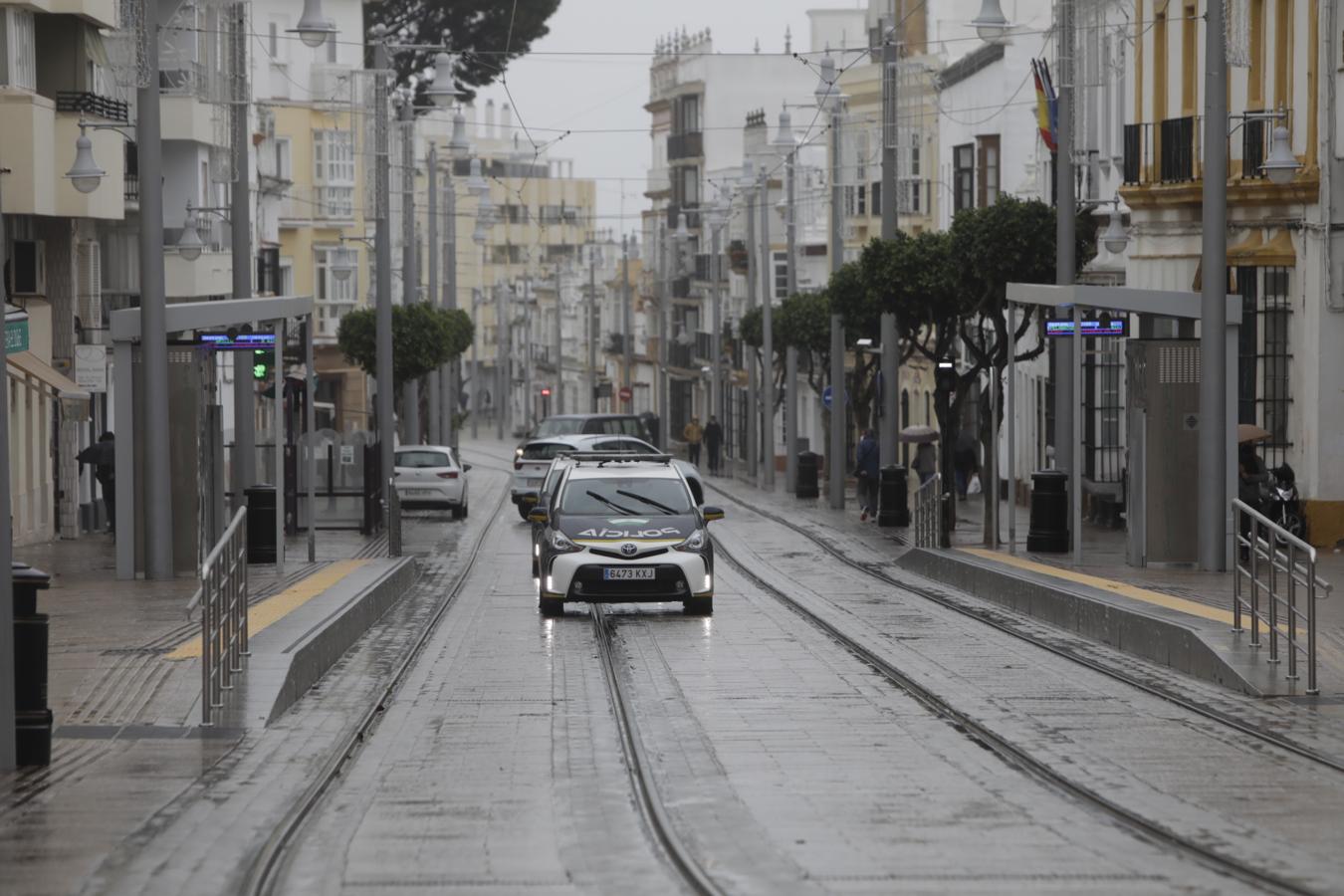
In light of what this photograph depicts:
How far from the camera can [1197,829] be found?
11.5m

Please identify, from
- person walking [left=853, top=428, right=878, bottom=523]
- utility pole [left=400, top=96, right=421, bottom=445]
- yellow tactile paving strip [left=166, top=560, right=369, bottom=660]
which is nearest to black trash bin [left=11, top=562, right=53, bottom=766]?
yellow tactile paving strip [left=166, top=560, right=369, bottom=660]

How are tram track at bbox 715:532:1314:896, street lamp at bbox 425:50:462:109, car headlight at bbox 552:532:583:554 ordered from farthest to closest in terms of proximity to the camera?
1. street lamp at bbox 425:50:462:109
2. car headlight at bbox 552:532:583:554
3. tram track at bbox 715:532:1314:896

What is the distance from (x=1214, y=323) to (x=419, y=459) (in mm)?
26403

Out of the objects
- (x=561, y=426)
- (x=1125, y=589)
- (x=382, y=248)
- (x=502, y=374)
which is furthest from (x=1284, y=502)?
(x=502, y=374)

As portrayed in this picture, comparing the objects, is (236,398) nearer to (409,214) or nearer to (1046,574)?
(1046,574)

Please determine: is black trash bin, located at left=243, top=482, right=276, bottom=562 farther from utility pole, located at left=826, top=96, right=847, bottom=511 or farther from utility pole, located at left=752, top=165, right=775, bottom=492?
utility pole, located at left=752, top=165, right=775, bottom=492

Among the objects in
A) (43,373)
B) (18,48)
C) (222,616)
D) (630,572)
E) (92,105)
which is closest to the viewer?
(222,616)

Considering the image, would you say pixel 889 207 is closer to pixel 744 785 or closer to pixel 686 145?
pixel 744 785

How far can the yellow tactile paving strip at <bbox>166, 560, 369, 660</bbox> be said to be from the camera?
725 inches

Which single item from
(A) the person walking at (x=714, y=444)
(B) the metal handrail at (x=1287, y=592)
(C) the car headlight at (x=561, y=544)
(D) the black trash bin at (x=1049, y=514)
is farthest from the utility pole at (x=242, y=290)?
(A) the person walking at (x=714, y=444)

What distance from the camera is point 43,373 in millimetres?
35969

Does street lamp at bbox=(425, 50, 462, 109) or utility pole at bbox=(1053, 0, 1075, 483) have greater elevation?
street lamp at bbox=(425, 50, 462, 109)

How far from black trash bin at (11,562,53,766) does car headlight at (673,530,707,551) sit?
1150 cm

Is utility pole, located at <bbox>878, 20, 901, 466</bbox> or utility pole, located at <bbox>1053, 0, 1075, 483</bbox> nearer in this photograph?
utility pole, located at <bbox>1053, 0, 1075, 483</bbox>
